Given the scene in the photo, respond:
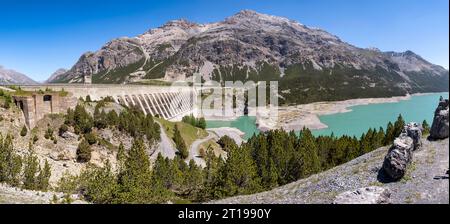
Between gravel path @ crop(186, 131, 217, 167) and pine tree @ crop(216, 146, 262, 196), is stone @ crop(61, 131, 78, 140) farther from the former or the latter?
pine tree @ crop(216, 146, 262, 196)

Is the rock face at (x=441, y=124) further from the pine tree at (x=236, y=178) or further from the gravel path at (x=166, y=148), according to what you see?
the gravel path at (x=166, y=148)

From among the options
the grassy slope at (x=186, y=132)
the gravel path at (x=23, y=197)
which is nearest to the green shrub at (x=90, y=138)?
the gravel path at (x=23, y=197)

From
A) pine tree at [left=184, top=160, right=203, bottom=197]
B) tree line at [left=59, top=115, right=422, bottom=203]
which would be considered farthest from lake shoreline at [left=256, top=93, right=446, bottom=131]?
pine tree at [left=184, top=160, right=203, bottom=197]

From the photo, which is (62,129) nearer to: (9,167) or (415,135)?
(9,167)

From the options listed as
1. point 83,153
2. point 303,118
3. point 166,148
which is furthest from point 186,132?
point 303,118

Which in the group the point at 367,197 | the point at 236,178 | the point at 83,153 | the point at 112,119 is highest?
the point at 112,119
